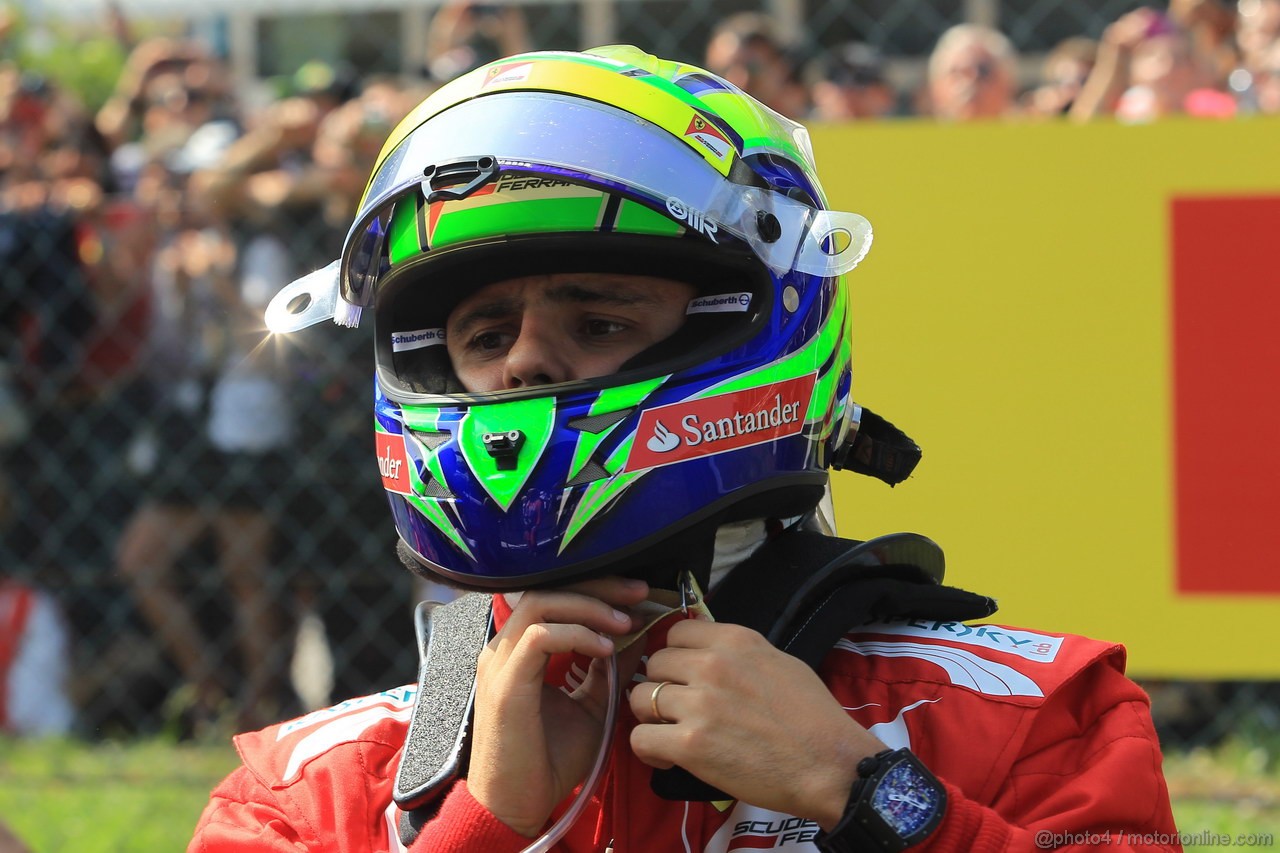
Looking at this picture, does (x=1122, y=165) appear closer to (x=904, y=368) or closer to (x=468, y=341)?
(x=904, y=368)

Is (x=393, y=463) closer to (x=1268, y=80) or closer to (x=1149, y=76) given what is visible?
(x=1149, y=76)

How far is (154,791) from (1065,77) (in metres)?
3.79

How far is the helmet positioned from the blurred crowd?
9.33 ft

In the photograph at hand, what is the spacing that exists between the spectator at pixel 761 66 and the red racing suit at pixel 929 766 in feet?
11.4

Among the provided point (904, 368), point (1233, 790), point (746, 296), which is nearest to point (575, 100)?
point (746, 296)

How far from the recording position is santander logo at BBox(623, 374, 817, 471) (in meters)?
1.82

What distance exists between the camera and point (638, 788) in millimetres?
1876

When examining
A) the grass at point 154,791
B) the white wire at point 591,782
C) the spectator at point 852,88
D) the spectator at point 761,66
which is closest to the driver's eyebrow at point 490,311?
the white wire at point 591,782

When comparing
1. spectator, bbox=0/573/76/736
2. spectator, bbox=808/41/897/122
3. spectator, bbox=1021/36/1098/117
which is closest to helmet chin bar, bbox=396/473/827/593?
spectator, bbox=808/41/897/122

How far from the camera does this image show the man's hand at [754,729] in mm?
1612

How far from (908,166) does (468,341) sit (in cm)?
204

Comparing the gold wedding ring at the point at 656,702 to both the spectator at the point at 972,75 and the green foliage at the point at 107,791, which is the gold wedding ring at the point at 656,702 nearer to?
the green foliage at the point at 107,791

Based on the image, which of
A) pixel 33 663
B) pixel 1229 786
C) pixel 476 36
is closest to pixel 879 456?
pixel 1229 786

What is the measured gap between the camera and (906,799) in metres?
1.56
